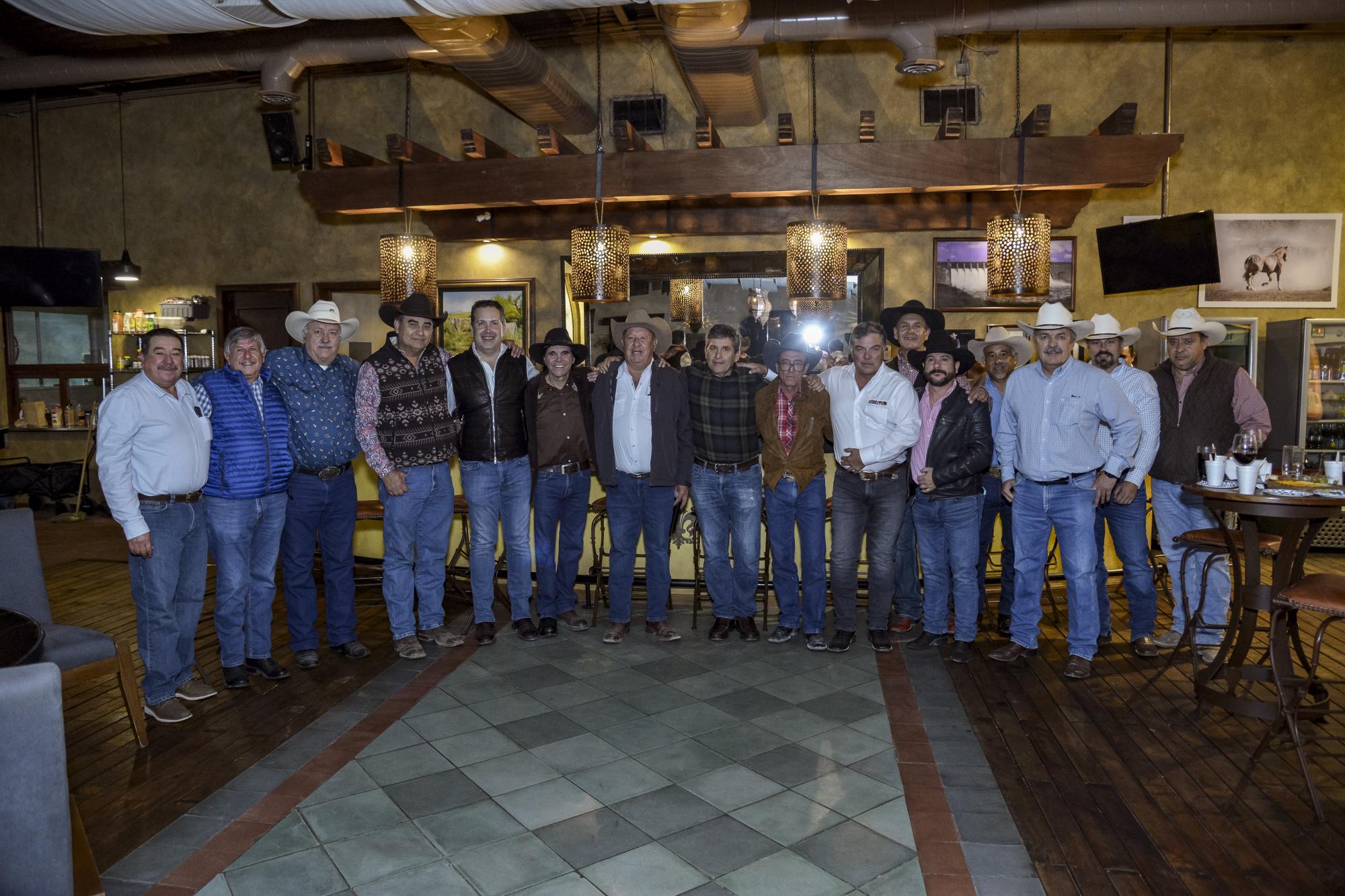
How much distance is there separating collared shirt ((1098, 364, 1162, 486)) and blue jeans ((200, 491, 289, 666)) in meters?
4.17

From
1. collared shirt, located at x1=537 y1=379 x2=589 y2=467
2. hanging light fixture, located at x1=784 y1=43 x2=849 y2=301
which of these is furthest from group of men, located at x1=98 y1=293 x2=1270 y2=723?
hanging light fixture, located at x1=784 y1=43 x2=849 y2=301

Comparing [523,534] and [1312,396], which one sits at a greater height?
[1312,396]

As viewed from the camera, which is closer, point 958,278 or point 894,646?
point 894,646

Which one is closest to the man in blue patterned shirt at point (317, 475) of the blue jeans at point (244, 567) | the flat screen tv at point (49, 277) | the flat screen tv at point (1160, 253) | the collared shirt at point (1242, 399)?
the blue jeans at point (244, 567)

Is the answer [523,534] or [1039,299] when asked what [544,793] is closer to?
[523,534]

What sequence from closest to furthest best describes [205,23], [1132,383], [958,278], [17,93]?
[205,23]
[1132,383]
[958,278]
[17,93]

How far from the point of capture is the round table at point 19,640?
7.16 ft

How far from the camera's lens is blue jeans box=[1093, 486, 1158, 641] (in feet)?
16.0

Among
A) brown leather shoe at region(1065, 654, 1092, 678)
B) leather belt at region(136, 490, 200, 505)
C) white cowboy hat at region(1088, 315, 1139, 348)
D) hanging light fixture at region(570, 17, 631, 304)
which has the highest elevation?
hanging light fixture at region(570, 17, 631, 304)

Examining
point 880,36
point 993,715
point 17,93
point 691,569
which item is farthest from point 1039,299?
point 17,93

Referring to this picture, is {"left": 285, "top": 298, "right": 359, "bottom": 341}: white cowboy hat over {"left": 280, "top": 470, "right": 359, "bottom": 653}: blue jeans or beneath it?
over

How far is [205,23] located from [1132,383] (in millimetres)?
4803

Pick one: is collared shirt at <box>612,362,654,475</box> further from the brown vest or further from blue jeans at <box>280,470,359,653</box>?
the brown vest

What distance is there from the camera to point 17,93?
33.9 feet
